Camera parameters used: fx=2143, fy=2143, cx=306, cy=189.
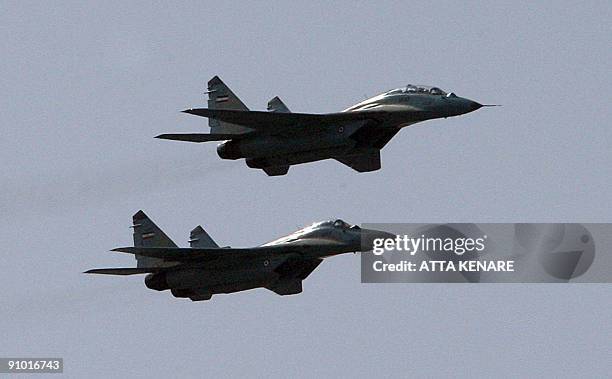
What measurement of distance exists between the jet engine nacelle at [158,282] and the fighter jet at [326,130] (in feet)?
19.2

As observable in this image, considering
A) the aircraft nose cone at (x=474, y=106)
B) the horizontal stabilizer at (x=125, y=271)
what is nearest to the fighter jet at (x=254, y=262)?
the horizontal stabilizer at (x=125, y=271)

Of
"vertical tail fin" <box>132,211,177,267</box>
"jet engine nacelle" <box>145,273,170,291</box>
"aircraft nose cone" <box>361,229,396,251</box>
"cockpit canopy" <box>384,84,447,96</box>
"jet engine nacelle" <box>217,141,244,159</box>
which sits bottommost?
"jet engine nacelle" <box>145,273,170,291</box>

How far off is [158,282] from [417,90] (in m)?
13.7

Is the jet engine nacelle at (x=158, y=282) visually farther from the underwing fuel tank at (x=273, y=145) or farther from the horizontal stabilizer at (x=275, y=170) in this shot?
the horizontal stabilizer at (x=275, y=170)

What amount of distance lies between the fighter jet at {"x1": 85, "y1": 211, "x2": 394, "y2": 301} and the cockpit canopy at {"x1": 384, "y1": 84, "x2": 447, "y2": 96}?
5.91m

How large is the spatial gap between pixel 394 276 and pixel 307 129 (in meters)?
7.88

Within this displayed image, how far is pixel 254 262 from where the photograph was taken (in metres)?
89.8

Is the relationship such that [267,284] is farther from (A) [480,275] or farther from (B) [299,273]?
(A) [480,275]

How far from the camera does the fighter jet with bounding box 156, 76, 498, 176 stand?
8931 cm

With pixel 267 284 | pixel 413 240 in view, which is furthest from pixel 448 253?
pixel 267 284

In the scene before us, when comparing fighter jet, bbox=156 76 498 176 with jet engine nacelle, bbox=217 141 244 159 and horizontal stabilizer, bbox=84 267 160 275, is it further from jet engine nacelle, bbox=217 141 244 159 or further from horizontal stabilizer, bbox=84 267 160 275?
horizontal stabilizer, bbox=84 267 160 275

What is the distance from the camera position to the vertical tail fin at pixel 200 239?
93812 millimetres

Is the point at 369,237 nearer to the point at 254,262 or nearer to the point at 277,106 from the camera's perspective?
the point at 254,262

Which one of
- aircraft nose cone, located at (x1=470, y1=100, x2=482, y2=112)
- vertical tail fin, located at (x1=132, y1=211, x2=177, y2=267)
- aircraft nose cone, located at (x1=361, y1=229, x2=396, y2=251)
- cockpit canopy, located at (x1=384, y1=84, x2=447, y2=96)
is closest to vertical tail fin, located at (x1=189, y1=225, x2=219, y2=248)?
vertical tail fin, located at (x1=132, y1=211, x2=177, y2=267)
